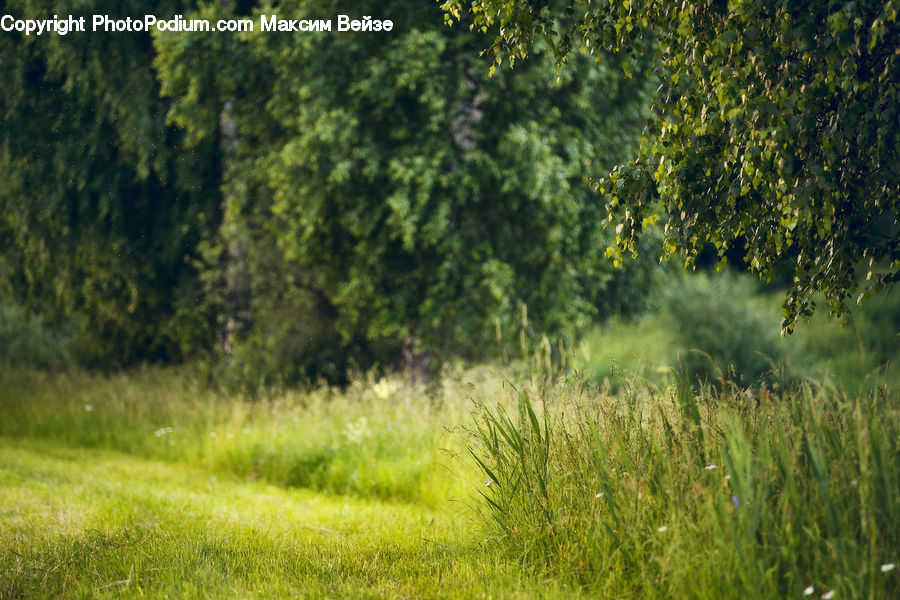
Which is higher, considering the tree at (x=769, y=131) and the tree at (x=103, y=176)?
the tree at (x=103, y=176)

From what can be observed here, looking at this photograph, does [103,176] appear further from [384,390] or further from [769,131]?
[769,131]

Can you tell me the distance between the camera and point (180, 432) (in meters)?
12.2

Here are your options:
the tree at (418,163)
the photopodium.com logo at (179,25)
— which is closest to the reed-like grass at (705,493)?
the tree at (418,163)

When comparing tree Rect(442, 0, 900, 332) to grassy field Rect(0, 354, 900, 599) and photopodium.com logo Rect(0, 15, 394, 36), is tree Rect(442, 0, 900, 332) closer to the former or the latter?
grassy field Rect(0, 354, 900, 599)

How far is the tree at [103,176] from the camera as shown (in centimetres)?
1502

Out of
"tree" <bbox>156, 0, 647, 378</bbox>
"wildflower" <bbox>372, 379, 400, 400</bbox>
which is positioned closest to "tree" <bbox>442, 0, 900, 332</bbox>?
"wildflower" <bbox>372, 379, 400, 400</bbox>

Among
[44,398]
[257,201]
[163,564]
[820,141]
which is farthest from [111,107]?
[820,141]

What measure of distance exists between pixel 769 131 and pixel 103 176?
44.0 feet

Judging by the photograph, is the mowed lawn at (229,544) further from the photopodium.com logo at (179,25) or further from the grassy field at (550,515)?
the photopodium.com logo at (179,25)

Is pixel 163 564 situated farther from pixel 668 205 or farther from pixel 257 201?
pixel 257 201

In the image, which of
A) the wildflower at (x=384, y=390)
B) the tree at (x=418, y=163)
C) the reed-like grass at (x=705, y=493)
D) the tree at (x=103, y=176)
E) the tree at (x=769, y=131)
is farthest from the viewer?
the tree at (x=103, y=176)

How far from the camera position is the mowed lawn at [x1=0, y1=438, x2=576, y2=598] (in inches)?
195

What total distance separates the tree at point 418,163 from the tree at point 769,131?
19.3 feet

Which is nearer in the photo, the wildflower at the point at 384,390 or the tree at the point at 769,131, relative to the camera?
the tree at the point at 769,131
